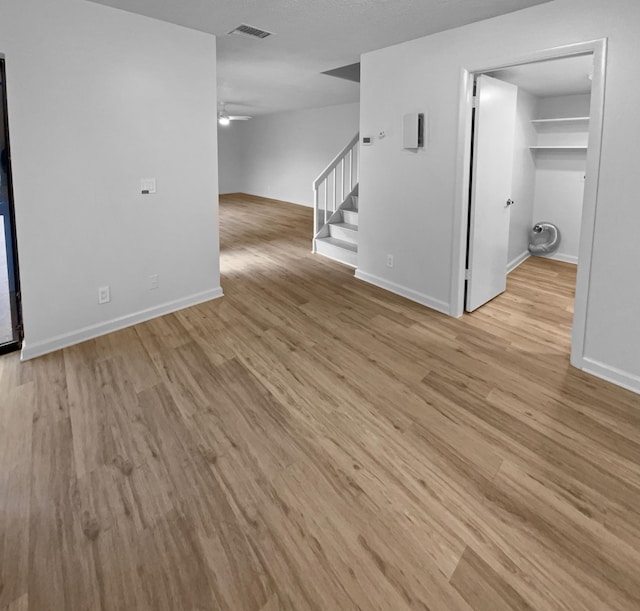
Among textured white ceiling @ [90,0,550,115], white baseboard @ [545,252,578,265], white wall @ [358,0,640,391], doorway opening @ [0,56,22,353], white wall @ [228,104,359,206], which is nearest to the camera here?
white wall @ [358,0,640,391]

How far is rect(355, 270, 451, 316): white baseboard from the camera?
13.7 ft

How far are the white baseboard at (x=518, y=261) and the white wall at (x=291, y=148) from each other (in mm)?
5086

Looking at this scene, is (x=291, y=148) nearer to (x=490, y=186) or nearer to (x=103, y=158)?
(x=490, y=186)

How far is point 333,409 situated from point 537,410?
1204 mm

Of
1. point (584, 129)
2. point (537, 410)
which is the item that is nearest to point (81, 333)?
point (537, 410)

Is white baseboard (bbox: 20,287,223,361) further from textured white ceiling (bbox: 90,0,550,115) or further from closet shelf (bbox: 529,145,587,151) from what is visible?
closet shelf (bbox: 529,145,587,151)

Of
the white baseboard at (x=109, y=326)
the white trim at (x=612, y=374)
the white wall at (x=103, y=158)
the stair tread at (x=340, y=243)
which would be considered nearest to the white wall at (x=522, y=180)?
the stair tread at (x=340, y=243)

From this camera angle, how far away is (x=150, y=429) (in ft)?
7.84

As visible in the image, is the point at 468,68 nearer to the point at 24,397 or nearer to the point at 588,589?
the point at 588,589

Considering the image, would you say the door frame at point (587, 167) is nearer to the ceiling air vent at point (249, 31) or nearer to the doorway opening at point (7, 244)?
the ceiling air vent at point (249, 31)

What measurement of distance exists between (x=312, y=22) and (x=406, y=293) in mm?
2566

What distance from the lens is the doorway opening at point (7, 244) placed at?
2930 millimetres

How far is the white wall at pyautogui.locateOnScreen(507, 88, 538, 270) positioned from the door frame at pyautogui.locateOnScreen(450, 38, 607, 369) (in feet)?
5.94

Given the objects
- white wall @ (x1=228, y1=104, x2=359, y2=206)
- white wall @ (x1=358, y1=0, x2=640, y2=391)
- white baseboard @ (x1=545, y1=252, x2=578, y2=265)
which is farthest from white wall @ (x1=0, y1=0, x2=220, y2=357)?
white wall @ (x1=228, y1=104, x2=359, y2=206)
